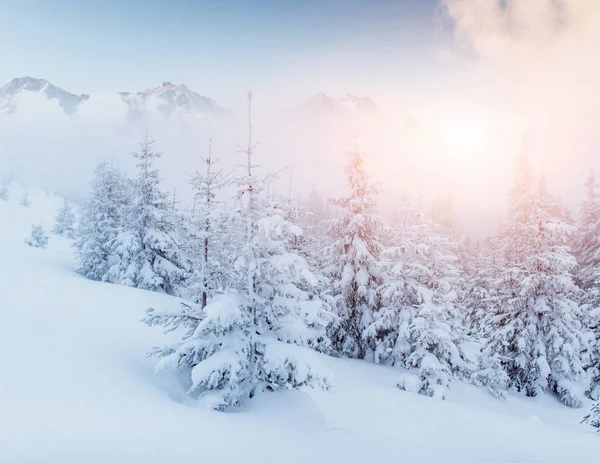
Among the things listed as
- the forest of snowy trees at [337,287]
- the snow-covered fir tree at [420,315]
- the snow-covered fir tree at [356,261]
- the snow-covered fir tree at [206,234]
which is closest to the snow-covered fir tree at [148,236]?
the forest of snowy trees at [337,287]

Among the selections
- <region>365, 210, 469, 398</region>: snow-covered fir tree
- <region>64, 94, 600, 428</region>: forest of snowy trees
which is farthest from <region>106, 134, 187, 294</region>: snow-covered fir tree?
<region>365, 210, 469, 398</region>: snow-covered fir tree

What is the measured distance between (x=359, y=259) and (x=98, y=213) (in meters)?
22.8

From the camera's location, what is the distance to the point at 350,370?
1705 cm

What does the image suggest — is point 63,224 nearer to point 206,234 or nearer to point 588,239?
point 206,234

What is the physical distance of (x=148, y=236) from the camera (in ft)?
76.6

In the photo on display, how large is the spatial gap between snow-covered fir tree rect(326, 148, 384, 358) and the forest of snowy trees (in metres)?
0.07

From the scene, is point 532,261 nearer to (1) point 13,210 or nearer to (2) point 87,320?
(2) point 87,320

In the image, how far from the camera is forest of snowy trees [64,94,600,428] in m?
9.64

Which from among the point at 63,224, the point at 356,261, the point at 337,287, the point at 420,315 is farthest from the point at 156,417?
the point at 63,224

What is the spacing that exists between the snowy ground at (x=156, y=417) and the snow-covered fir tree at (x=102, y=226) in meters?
13.6

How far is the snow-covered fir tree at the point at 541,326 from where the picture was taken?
1815 centimetres

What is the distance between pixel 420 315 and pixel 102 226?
25.3 metres

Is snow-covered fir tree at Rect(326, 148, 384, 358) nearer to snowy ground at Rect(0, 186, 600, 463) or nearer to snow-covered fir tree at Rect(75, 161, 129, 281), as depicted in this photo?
snowy ground at Rect(0, 186, 600, 463)

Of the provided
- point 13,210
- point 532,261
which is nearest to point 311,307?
point 532,261
